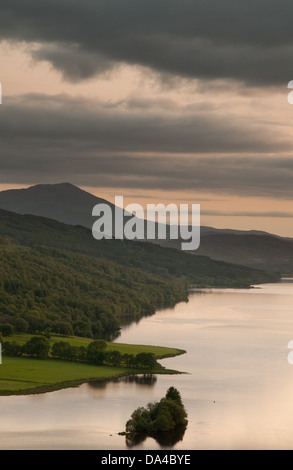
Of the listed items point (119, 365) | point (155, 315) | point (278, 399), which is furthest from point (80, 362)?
point (155, 315)

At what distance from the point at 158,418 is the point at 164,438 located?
2.78m

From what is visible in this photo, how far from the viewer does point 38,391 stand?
8312 centimetres

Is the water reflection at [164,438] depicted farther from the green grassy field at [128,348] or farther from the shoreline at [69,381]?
the green grassy field at [128,348]

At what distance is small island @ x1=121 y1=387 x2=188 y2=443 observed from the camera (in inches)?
2621

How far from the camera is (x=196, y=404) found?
7750 cm

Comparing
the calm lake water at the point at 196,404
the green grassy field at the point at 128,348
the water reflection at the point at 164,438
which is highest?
the green grassy field at the point at 128,348

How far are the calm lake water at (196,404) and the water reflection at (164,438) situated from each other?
511 millimetres

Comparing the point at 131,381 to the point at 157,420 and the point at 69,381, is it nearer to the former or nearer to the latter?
the point at 69,381

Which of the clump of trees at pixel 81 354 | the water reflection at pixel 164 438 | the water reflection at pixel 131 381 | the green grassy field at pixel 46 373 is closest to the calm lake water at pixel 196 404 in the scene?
the water reflection at pixel 131 381

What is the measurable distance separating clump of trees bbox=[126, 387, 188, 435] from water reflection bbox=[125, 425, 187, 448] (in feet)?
1.79

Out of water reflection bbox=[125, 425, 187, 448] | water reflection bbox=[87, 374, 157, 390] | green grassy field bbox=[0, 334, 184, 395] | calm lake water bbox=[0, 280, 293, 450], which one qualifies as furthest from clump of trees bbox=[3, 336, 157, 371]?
water reflection bbox=[125, 425, 187, 448]

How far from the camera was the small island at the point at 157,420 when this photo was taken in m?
66.6
